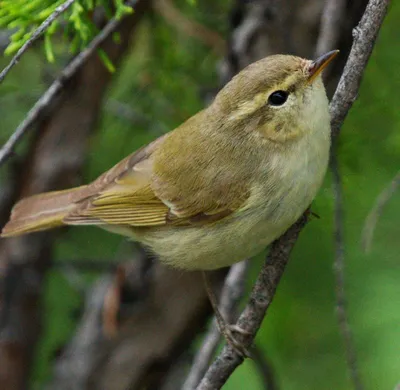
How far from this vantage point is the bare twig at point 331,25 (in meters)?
3.12

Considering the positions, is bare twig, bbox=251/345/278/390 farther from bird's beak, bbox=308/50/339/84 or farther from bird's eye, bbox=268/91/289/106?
bird's beak, bbox=308/50/339/84

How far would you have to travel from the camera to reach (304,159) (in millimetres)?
2660

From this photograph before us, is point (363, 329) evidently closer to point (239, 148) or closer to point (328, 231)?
point (328, 231)

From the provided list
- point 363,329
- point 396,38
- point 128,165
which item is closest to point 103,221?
point 128,165

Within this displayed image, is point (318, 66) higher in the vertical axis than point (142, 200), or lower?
higher

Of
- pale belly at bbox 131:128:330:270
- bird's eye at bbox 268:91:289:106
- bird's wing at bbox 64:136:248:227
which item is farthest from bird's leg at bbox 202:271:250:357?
bird's eye at bbox 268:91:289:106

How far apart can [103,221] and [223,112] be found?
2.50ft

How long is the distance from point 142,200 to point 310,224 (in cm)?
100

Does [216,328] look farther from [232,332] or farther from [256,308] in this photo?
[256,308]

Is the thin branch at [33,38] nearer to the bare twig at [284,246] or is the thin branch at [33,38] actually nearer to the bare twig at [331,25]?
the bare twig at [284,246]

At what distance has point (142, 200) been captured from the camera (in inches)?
129

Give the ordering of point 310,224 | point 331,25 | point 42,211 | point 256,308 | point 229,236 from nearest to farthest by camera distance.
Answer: point 256,308 → point 229,236 → point 331,25 → point 42,211 → point 310,224

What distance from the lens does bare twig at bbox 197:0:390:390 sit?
2217mm

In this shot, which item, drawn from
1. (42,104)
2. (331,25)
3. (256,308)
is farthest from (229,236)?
(331,25)
